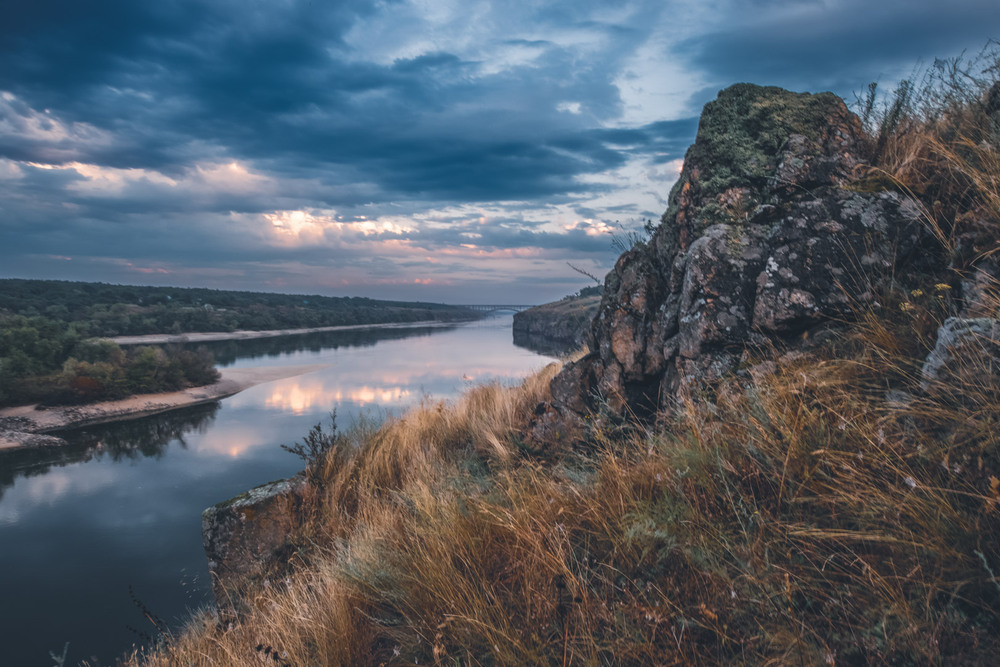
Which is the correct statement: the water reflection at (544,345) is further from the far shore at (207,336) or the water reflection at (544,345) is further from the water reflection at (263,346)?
the far shore at (207,336)

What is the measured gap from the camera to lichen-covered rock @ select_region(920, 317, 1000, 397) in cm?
191

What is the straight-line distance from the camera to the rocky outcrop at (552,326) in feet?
131

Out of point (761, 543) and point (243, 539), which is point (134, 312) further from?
point (761, 543)

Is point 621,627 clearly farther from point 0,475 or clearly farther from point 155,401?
point 155,401

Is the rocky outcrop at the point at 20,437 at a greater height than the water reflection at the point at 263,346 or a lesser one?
lesser

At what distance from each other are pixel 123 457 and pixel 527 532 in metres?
16.8

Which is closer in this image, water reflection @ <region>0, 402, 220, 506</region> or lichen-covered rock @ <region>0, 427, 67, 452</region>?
water reflection @ <region>0, 402, 220, 506</region>

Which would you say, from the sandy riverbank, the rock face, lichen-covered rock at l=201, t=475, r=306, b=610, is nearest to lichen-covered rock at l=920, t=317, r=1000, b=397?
the rock face

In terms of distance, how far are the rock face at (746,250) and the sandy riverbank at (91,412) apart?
1929 cm

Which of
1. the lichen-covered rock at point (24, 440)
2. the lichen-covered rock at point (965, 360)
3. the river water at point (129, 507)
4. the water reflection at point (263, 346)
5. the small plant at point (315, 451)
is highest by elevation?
the lichen-covered rock at point (965, 360)

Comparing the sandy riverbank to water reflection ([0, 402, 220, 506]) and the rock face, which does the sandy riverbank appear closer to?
water reflection ([0, 402, 220, 506])

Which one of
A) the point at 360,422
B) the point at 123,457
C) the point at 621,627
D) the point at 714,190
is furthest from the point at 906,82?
the point at 123,457

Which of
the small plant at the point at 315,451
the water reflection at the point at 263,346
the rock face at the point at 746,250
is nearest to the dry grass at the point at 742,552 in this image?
the rock face at the point at 746,250

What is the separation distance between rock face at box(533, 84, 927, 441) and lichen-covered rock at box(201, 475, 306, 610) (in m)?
3.43
